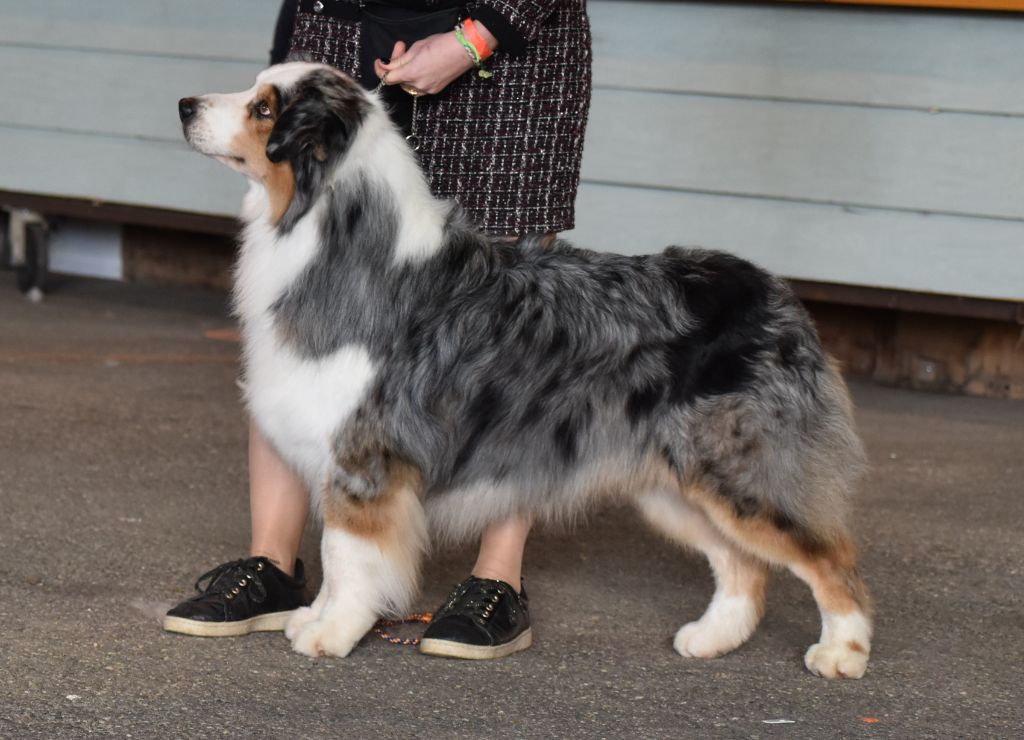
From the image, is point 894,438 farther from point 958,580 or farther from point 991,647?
point 991,647

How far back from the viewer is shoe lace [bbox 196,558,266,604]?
3.53m

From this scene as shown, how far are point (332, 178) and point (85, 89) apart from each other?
225 inches

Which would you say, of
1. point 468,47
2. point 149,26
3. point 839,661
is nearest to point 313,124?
point 468,47

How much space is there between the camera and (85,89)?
27.7 feet

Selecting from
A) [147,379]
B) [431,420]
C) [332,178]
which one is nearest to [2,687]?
[431,420]

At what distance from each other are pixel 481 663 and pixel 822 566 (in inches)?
33.4

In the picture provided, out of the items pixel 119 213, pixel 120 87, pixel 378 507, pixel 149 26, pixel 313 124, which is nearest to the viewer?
pixel 313 124

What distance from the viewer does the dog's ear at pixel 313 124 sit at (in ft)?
10.5

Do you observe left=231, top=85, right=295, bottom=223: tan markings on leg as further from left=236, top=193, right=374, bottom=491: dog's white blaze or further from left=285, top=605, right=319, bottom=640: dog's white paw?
left=285, top=605, right=319, bottom=640: dog's white paw

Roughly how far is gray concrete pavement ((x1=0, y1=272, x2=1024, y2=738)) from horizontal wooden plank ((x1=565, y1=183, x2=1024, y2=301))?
81cm

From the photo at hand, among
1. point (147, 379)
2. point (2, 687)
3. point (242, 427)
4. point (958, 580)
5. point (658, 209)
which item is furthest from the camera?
point (658, 209)

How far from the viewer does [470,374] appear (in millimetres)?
3342

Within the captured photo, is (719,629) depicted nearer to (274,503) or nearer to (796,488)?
(796,488)

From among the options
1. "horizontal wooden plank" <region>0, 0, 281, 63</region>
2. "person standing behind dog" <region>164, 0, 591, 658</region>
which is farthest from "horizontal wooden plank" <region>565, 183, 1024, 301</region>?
"person standing behind dog" <region>164, 0, 591, 658</region>
